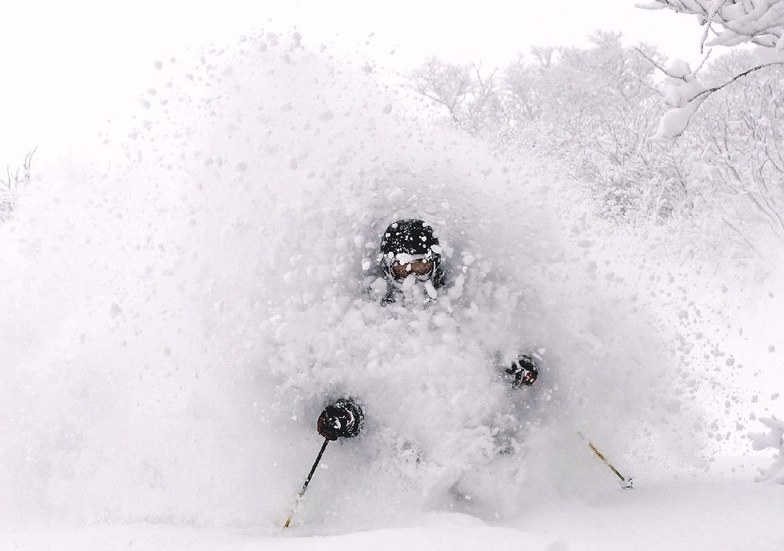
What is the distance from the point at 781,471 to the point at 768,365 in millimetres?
5893

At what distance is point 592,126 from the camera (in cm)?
1565

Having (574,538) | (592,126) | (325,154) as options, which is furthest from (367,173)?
(592,126)

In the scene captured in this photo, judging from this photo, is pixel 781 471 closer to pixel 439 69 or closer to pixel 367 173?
pixel 367 173

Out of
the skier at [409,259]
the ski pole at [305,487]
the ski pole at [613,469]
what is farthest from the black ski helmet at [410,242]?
the ski pole at [613,469]

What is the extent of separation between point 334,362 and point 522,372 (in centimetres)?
98

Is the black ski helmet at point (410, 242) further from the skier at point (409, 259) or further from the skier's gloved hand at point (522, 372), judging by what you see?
the skier's gloved hand at point (522, 372)

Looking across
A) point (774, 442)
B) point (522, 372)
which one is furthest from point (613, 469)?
point (774, 442)

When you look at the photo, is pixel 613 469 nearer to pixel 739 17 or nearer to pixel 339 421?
pixel 339 421

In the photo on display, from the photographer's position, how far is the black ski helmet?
305 cm

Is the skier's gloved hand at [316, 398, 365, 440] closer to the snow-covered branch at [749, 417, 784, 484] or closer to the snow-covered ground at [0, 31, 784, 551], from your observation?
the snow-covered ground at [0, 31, 784, 551]

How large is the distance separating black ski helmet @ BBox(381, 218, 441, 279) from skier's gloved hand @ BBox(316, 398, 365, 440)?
719 mm

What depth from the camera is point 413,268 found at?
120 inches

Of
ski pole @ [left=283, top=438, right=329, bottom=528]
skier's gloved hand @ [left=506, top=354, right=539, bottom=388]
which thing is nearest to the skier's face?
skier's gloved hand @ [left=506, top=354, right=539, bottom=388]

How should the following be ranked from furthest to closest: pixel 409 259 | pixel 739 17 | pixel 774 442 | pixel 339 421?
pixel 409 259 → pixel 339 421 → pixel 774 442 → pixel 739 17
